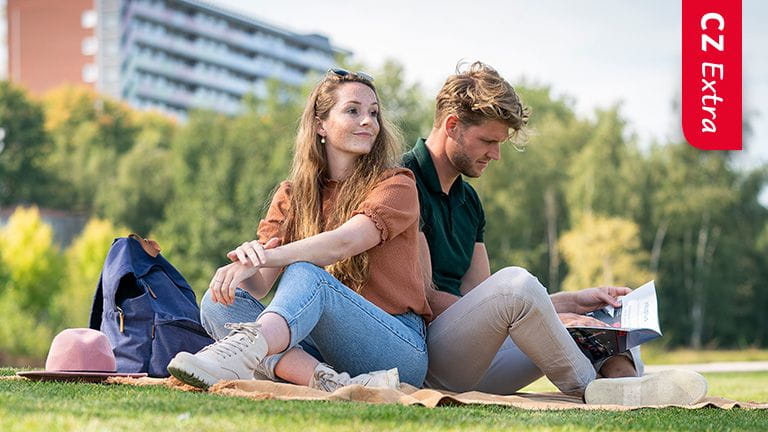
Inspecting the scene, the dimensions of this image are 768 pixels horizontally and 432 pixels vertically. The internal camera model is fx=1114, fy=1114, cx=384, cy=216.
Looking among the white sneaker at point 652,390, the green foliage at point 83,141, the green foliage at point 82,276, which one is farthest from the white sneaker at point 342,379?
the green foliage at point 83,141

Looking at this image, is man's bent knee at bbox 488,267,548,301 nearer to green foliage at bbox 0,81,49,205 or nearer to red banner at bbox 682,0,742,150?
red banner at bbox 682,0,742,150

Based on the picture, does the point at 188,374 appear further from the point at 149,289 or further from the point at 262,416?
the point at 149,289

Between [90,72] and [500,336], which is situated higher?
[90,72]

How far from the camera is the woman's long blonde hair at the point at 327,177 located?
4.09 m

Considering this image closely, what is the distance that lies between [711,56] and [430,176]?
8370 millimetres

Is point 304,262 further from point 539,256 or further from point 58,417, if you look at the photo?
point 539,256

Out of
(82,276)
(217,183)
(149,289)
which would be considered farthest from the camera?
(217,183)

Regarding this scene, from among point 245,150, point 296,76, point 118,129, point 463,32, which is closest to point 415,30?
point 463,32

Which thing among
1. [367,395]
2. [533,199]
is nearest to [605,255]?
[533,199]

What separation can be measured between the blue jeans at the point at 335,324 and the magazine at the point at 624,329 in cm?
68

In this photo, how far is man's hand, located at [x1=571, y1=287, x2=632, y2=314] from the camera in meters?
4.66

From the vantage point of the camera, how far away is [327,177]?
4344 millimetres

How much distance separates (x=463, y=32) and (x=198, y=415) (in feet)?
99.4

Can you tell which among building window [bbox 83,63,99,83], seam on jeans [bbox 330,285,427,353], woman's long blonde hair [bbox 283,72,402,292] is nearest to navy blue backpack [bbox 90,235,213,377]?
woman's long blonde hair [bbox 283,72,402,292]
